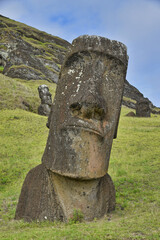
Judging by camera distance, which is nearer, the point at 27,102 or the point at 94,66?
the point at 94,66

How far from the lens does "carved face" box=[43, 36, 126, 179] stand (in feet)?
16.7

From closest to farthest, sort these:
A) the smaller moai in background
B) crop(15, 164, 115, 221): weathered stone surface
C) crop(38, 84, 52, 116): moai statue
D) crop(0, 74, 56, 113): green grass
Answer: crop(15, 164, 115, 221): weathered stone surface, crop(0, 74, 56, 113): green grass, crop(38, 84, 52, 116): moai statue, the smaller moai in background

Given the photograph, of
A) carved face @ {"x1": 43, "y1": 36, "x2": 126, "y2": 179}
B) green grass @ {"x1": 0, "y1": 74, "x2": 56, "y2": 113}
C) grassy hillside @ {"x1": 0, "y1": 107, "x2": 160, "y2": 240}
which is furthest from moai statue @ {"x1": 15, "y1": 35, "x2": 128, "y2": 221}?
green grass @ {"x1": 0, "y1": 74, "x2": 56, "y2": 113}

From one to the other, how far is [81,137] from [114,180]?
12.1 feet

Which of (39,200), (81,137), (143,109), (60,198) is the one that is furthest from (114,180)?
(143,109)

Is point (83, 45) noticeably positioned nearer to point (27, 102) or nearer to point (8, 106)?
point (8, 106)

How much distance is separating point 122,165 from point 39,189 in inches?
213

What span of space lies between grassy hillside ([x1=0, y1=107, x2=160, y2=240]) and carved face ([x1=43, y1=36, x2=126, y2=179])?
1.08 metres

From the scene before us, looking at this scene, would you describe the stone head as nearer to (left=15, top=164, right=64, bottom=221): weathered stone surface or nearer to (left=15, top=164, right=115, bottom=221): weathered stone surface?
(left=15, top=164, right=64, bottom=221): weathered stone surface

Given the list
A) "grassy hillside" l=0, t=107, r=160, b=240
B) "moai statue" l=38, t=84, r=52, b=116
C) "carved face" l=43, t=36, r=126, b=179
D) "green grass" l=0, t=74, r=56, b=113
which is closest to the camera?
"grassy hillside" l=0, t=107, r=160, b=240

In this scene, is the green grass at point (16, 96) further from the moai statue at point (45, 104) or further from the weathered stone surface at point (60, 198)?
the weathered stone surface at point (60, 198)

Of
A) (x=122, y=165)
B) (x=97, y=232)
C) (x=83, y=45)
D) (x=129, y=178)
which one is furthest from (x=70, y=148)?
(x=122, y=165)

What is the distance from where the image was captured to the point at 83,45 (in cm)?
555

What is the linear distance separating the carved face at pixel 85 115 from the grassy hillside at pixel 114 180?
108 cm
